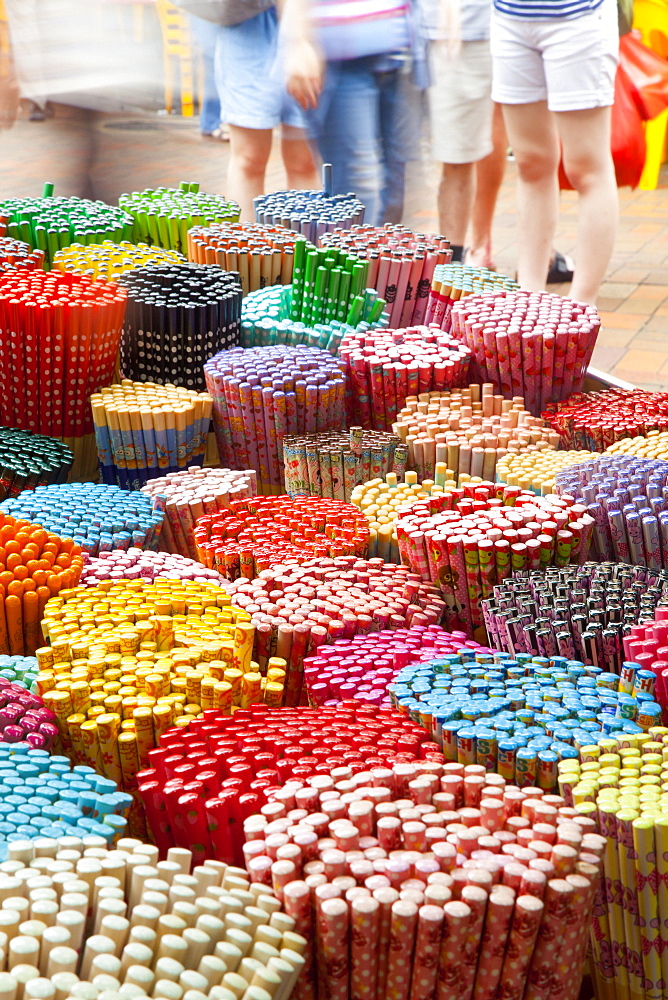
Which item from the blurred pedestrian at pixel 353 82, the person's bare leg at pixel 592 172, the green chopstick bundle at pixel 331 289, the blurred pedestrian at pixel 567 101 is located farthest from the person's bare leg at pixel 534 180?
the green chopstick bundle at pixel 331 289

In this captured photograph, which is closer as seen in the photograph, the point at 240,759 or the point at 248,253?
the point at 240,759

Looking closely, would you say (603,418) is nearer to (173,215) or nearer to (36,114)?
(173,215)

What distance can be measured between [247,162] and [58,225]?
5.41ft

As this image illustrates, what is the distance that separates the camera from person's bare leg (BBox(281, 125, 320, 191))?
176 inches

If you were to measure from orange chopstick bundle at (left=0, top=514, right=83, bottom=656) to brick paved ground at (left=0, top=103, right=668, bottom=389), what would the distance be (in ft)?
11.5

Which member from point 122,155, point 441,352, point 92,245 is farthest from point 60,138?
point 441,352

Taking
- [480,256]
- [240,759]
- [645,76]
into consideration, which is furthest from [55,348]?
[645,76]

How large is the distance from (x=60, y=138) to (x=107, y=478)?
7066mm

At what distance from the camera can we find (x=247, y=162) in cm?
432

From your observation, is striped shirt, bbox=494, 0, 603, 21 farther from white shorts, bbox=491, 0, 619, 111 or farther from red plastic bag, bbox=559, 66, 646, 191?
red plastic bag, bbox=559, 66, 646, 191

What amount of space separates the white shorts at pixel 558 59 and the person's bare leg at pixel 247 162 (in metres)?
0.92

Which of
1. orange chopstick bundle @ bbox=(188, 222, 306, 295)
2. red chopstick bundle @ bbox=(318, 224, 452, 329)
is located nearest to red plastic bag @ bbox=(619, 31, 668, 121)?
red chopstick bundle @ bbox=(318, 224, 452, 329)

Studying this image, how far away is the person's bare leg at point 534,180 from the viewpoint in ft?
13.8

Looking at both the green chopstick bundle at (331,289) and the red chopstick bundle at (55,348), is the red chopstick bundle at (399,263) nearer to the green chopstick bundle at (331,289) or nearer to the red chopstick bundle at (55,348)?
the green chopstick bundle at (331,289)
